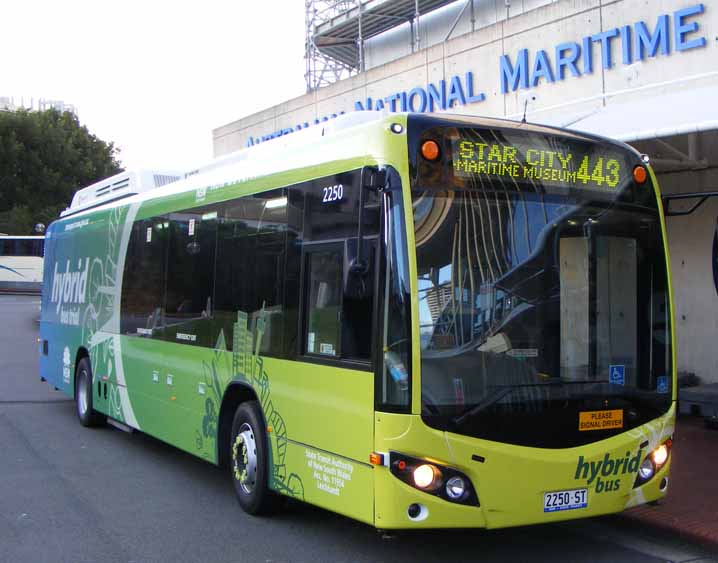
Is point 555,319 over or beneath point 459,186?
beneath

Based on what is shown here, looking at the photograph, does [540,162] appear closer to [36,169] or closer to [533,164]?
[533,164]

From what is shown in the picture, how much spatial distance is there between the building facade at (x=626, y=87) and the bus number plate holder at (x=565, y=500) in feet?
12.4

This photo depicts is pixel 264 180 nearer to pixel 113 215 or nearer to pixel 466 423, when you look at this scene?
pixel 466 423

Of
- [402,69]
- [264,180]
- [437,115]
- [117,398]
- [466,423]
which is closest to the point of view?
[466,423]

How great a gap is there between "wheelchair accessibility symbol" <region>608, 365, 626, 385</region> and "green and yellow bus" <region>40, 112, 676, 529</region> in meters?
0.02

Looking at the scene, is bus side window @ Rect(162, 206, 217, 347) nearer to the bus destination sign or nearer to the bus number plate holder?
the bus destination sign

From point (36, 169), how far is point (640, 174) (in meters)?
57.2

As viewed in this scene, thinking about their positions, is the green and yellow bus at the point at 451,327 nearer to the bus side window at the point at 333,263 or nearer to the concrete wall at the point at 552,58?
the bus side window at the point at 333,263

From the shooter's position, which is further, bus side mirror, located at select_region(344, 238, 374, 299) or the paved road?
the paved road

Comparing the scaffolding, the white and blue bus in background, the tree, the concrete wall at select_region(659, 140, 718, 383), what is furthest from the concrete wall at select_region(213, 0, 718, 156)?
the tree

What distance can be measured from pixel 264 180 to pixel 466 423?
2935mm

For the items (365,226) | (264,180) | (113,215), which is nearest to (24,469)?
(113,215)

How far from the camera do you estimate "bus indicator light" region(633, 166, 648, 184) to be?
6164mm

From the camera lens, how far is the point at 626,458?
578cm
